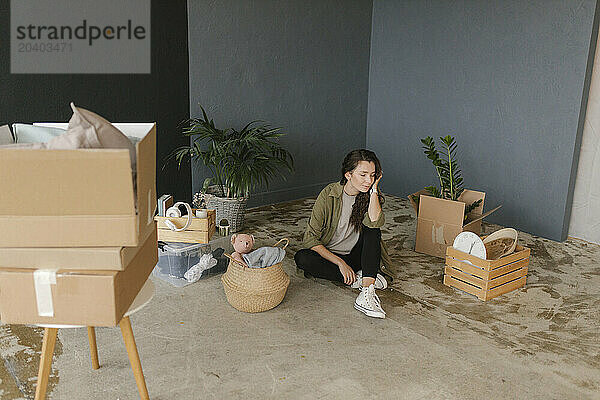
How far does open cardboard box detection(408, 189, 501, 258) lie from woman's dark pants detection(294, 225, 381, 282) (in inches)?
26.3

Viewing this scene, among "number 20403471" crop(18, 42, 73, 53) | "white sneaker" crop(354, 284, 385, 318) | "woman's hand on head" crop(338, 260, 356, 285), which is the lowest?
"white sneaker" crop(354, 284, 385, 318)

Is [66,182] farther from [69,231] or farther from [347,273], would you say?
[347,273]

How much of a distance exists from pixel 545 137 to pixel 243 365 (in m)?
2.88

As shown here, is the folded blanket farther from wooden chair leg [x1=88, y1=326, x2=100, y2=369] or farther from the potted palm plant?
the potted palm plant

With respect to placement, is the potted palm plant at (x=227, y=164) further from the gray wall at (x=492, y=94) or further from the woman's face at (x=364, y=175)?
the gray wall at (x=492, y=94)

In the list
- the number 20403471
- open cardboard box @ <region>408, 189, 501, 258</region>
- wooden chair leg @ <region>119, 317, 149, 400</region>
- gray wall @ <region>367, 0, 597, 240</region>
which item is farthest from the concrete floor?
the number 20403471

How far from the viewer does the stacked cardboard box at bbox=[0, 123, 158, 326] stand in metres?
1.37

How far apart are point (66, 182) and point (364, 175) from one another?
168 cm

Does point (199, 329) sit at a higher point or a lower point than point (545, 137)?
lower

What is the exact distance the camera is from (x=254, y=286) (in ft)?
8.54

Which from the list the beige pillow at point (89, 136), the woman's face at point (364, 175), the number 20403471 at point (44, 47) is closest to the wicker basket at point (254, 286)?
the woman's face at point (364, 175)

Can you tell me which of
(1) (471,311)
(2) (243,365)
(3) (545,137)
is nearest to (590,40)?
(3) (545,137)

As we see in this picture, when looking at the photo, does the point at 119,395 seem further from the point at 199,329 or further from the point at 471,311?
the point at 471,311

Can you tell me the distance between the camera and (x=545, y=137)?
3.97 meters
